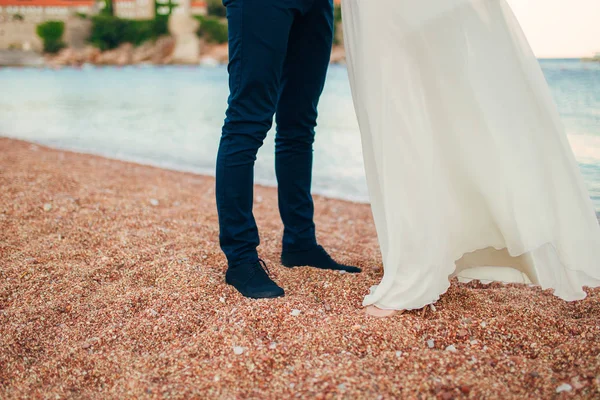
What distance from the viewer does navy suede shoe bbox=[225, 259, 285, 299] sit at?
1.42 metres

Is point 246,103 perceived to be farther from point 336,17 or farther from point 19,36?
point 19,36

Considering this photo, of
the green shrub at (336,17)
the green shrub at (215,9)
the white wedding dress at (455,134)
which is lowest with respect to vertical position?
the white wedding dress at (455,134)

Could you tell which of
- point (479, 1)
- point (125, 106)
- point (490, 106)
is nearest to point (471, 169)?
point (490, 106)

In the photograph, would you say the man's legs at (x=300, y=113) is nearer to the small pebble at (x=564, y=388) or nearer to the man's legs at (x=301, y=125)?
the man's legs at (x=301, y=125)

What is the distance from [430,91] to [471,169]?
242 mm

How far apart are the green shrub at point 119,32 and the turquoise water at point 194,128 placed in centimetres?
3982

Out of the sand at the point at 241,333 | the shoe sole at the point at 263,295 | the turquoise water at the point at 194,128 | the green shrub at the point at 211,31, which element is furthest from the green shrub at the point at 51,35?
the shoe sole at the point at 263,295

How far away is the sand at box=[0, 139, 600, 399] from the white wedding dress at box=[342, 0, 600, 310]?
6.0 inches

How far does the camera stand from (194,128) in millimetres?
6898

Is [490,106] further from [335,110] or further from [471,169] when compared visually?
[335,110]

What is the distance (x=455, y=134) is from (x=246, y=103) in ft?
1.93

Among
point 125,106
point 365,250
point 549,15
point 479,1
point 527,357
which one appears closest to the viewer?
point 527,357

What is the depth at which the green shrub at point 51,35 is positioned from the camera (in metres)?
44.4

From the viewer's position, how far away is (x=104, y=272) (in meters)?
1.68
